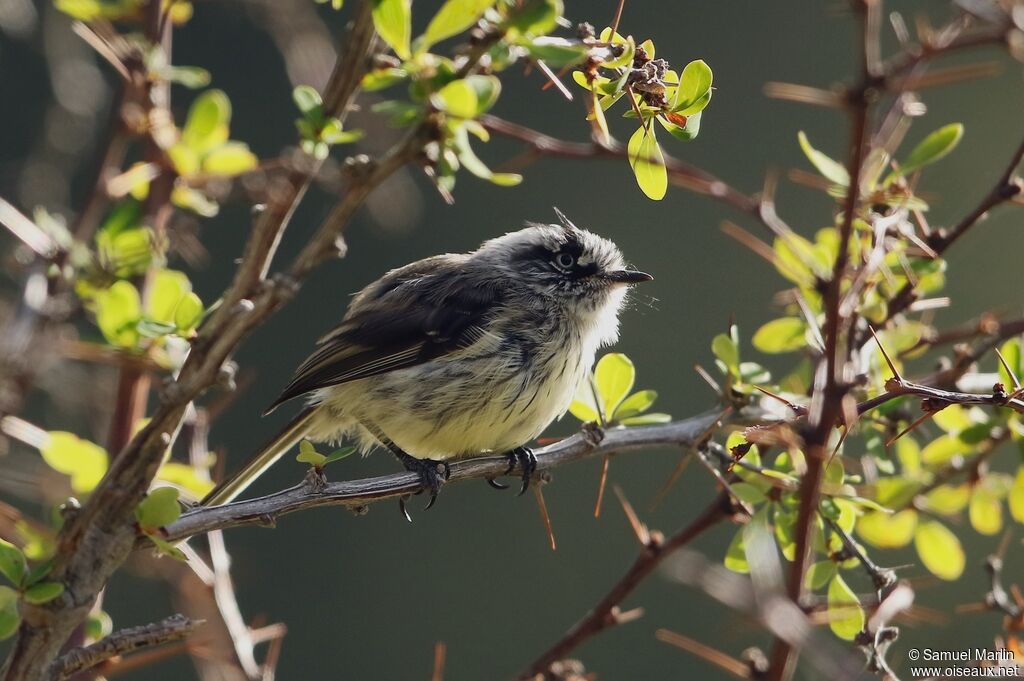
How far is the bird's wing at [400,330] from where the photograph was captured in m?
4.11

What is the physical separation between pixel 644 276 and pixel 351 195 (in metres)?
2.77

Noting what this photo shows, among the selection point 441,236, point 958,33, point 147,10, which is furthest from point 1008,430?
point 441,236

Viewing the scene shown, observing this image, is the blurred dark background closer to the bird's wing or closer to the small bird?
the small bird

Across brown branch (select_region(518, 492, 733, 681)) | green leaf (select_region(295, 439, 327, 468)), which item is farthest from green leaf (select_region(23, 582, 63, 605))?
brown branch (select_region(518, 492, 733, 681))

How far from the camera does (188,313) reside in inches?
99.8

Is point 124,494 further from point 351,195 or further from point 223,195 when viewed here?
point 223,195

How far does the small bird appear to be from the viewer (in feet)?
12.9

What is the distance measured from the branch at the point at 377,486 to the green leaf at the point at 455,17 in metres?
1.06

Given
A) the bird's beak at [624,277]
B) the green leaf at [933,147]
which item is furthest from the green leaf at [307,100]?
the bird's beak at [624,277]

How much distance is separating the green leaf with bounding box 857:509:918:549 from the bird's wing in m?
1.60

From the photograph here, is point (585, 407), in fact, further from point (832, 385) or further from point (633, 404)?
point (832, 385)

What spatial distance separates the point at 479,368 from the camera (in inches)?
157

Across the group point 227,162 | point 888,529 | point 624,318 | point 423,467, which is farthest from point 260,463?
point 624,318

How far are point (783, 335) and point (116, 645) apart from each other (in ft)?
6.74
